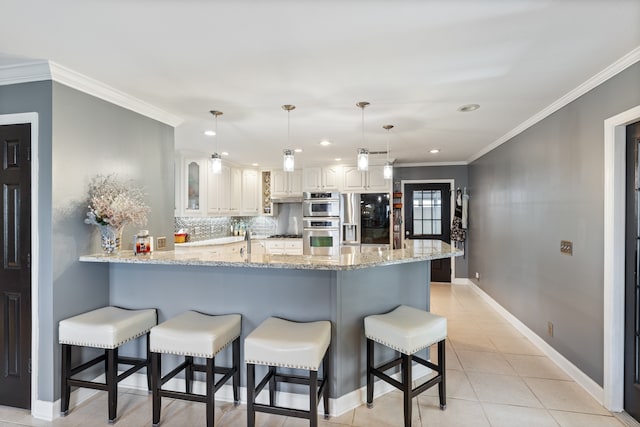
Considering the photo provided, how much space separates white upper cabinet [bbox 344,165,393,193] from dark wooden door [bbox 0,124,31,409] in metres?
4.29

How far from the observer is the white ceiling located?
1.52m

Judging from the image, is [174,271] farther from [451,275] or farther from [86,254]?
[451,275]

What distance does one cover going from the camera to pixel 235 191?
5.80 metres

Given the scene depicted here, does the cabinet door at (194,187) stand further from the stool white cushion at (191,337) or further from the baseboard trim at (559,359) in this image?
the baseboard trim at (559,359)

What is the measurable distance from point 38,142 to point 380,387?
3.00 metres

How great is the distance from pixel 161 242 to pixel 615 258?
3.68 metres

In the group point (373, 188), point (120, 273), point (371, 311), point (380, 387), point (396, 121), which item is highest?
point (396, 121)

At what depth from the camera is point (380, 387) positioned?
244cm

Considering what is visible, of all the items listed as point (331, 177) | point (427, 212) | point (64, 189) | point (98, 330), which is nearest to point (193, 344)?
point (98, 330)

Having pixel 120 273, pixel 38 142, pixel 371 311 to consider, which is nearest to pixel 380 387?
pixel 371 311

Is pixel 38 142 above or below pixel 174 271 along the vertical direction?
above

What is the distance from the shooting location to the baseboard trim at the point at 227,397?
7.13ft

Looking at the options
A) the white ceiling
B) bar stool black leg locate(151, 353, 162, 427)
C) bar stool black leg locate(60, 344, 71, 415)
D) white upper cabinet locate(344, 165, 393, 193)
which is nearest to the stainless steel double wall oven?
white upper cabinet locate(344, 165, 393, 193)

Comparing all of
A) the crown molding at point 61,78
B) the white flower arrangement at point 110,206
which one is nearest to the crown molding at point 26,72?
the crown molding at point 61,78
